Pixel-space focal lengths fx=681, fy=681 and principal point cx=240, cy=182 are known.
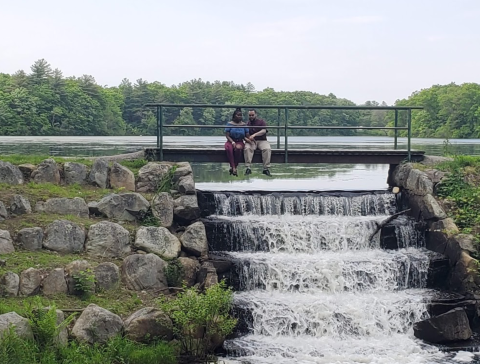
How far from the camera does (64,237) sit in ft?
40.9

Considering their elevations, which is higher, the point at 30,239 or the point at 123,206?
the point at 123,206

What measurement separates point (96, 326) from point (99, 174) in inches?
193

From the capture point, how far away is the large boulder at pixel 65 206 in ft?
43.3

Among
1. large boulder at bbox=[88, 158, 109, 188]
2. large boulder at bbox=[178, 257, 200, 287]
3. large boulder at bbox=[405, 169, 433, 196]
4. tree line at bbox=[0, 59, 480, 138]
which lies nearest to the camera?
large boulder at bbox=[178, 257, 200, 287]

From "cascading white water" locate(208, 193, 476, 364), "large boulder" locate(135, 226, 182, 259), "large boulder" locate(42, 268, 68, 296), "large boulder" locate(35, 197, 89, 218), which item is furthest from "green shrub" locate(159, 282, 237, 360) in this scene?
"large boulder" locate(35, 197, 89, 218)

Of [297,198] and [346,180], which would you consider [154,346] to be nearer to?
[297,198]

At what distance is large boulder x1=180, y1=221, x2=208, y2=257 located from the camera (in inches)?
542

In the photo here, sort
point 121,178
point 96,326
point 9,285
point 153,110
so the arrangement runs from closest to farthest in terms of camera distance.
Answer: point 96,326 → point 9,285 → point 121,178 → point 153,110

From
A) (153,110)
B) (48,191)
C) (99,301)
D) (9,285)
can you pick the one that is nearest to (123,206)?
(48,191)

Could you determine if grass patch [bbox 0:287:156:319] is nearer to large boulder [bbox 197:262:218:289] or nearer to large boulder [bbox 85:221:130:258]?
large boulder [bbox 85:221:130:258]

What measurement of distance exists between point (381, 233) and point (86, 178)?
6.78m

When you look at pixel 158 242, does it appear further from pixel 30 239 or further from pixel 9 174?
pixel 9 174

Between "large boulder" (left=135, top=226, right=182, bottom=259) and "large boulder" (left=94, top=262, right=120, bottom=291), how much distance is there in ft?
3.62

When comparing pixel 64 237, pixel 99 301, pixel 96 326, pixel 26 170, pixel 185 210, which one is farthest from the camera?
pixel 185 210
